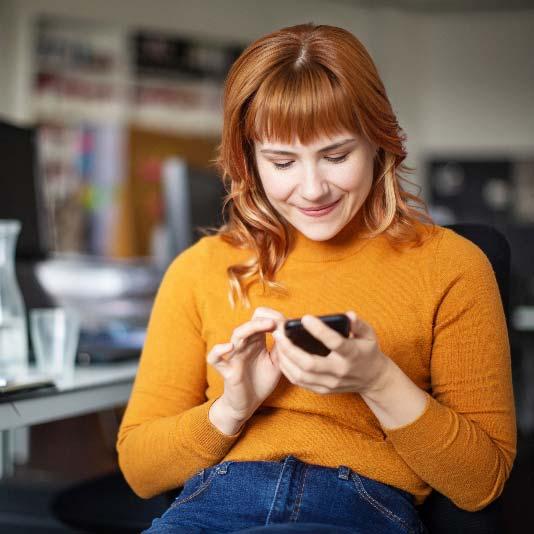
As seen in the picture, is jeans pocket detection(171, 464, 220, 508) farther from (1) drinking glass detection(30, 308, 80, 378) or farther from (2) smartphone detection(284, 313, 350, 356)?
(1) drinking glass detection(30, 308, 80, 378)

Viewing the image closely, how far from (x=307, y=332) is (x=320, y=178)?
26 centimetres

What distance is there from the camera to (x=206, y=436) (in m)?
1.10

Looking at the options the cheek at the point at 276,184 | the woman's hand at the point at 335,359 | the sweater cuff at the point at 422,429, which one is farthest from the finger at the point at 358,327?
the cheek at the point at 276,184

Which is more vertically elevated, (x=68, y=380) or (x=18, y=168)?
(x=18, y=168)

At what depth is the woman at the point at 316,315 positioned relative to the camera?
1.04 m

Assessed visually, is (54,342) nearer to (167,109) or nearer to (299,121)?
(299,121)

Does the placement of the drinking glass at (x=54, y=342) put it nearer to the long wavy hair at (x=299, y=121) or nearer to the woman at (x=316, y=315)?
the woman at (x=316, y=315)

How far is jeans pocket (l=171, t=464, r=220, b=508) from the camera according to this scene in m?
1.09

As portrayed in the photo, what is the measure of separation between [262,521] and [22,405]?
0.43 metres

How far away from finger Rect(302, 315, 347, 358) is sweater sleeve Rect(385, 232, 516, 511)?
0.66 ft

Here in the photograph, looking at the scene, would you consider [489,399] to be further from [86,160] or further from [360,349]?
[86,160]

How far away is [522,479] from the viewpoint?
116 inches

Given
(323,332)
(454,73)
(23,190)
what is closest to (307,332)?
(323,332)


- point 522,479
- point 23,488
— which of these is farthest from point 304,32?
point 522,479
